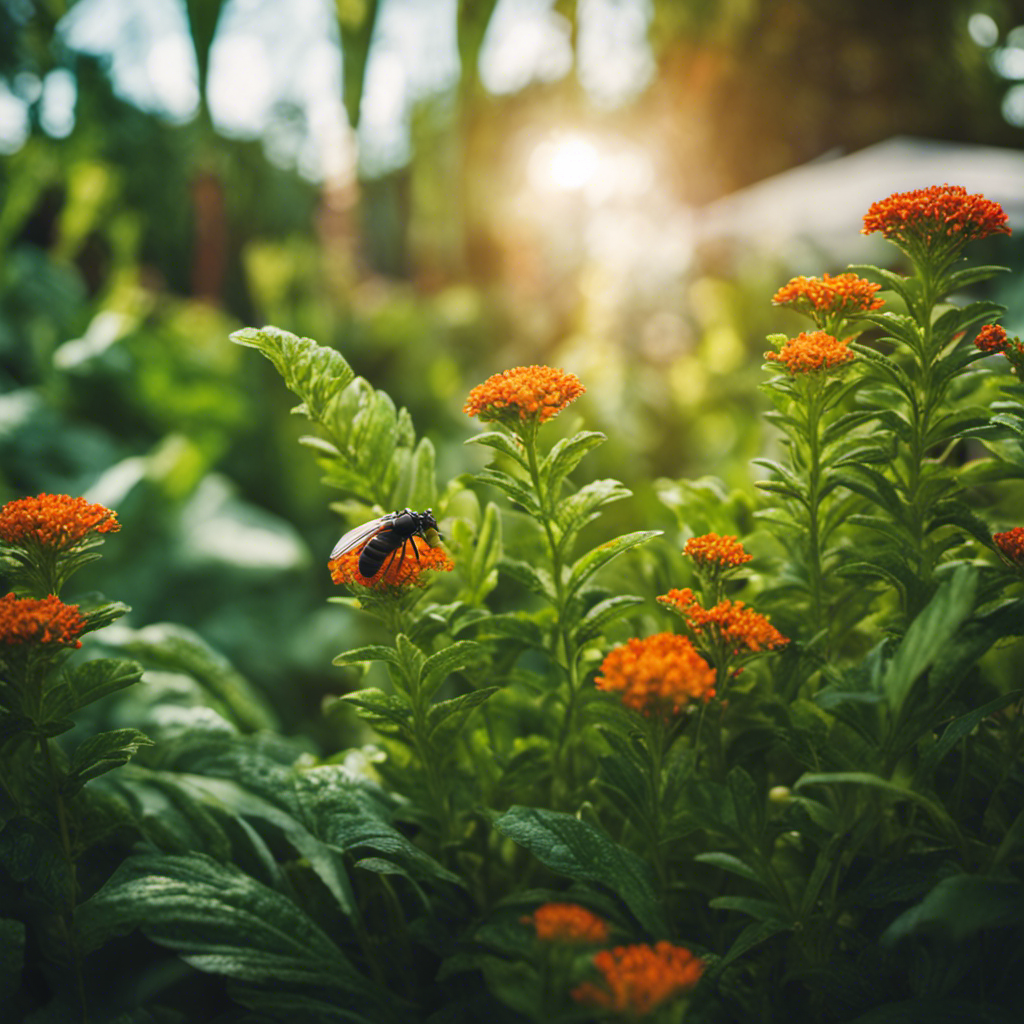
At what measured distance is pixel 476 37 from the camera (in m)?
0.86

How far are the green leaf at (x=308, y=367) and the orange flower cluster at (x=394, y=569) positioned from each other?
0.09 meters

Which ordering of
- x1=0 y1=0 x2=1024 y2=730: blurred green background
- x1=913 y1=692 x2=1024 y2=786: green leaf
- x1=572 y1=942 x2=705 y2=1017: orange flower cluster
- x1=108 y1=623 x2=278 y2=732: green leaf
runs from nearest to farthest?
x1=572 y1=942 x2=705 y2=1017: orange flower cluster, x1=913 y1=692 x2=1024 y2=786: green leaf, x1=108 y1=623 x2=278 y2=732: green leaf, x1=0 y1=0 x2=1024 y2=730: blurred green background

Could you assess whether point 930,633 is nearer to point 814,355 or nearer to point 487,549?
point 814,355

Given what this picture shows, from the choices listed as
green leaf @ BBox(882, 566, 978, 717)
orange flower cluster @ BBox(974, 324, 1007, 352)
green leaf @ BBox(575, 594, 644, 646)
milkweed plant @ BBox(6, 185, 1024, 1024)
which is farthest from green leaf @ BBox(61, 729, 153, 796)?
orange flower cluster @ BBox(974, 324, 1007, 352)

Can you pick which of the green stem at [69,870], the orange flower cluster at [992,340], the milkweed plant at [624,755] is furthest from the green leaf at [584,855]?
the orange flower cluster at [992,340]

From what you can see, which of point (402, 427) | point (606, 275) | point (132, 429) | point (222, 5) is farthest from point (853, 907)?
point (606, 275)

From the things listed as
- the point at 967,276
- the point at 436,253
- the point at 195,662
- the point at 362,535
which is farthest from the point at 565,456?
the point at 436,253

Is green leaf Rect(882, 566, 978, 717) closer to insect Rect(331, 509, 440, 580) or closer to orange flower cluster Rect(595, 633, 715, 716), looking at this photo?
orange flower cluster Rect(595, 633, 715, 716)

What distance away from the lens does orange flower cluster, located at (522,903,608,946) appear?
0.29 m

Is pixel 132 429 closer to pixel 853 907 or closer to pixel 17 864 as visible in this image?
pixel 17 864

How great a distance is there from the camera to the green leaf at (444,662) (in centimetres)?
41

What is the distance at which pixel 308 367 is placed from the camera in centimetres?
44

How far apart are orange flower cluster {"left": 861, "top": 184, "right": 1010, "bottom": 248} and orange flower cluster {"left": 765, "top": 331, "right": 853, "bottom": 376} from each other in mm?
74

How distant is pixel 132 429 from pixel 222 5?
56.4 inches
